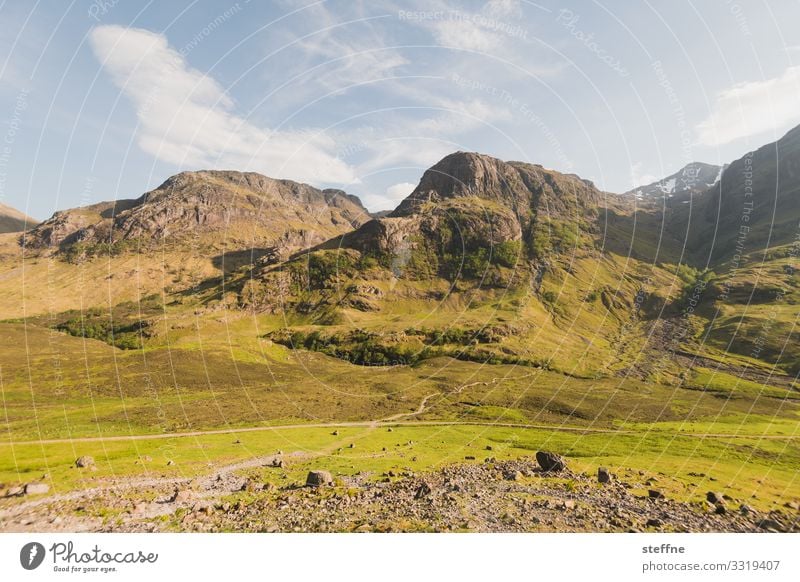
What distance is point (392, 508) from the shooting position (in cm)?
2872

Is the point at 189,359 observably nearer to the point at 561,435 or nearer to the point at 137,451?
the point at 137,451

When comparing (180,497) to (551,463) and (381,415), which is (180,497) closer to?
(551,463)

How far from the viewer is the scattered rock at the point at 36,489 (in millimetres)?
35906

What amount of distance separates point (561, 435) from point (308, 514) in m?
71.6

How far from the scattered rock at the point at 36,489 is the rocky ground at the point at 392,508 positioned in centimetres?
236

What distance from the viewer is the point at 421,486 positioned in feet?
109

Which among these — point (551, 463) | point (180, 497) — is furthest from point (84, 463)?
point (551, 463)

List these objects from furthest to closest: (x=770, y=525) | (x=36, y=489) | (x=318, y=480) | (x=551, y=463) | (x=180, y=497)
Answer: (x=551, y=463)
(x=318, y=480)
(x=36, y=489)
(x=180, y=497)
(x=770, y=525)

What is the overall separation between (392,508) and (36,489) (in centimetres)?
3352

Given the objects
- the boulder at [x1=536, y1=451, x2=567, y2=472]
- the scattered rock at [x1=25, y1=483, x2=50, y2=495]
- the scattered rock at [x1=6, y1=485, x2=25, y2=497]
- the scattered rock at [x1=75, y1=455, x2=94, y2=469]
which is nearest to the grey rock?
Result: the boulder at [x1=536, y1=451, x2=567, y2=472]

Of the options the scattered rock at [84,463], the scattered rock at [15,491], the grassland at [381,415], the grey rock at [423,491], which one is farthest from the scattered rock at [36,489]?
the grey rock at [423,491]

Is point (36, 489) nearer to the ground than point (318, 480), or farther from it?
farther from it

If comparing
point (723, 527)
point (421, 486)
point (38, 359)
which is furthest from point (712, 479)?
point (38, 359)

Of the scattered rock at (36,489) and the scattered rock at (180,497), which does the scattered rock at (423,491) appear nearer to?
the scattered rock at (180,497)
